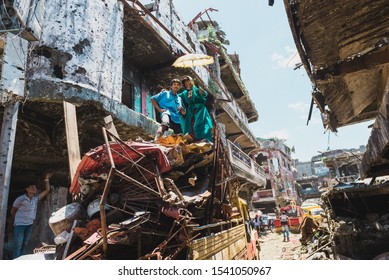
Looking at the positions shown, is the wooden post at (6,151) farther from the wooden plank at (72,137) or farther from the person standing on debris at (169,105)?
the person standing on debris at (169,105)

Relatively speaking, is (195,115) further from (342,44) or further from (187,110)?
(342,44)

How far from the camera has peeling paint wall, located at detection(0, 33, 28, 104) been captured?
4.66 metres

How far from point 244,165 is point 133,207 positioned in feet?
36.6

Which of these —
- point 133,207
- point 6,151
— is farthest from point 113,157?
point 6,151

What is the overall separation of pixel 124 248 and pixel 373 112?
5537 mm

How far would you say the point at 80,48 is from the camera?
5.73m

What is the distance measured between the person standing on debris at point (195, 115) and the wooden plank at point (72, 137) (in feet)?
7.00

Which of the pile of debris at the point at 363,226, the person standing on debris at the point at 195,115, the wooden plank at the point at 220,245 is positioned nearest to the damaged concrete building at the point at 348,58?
the pile of debris at the point at 363,226

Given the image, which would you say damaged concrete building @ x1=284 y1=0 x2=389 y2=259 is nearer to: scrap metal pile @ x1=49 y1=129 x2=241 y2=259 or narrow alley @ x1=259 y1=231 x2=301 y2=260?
scrap metal pile @ x1=49 y1=129 x2=241 y2=259

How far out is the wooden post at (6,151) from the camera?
13.8ft

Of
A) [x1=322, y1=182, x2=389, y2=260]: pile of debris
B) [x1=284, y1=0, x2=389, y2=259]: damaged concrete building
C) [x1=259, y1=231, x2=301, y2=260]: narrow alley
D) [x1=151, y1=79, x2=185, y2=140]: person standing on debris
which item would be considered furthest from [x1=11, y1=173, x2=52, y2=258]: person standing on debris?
[x1=259, y1=231, x2=301, y2=260]: narrow alley

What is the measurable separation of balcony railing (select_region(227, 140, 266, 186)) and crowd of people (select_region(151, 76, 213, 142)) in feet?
18.7
